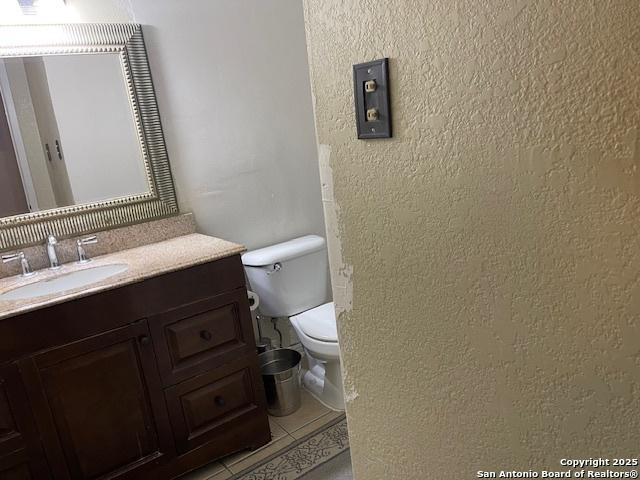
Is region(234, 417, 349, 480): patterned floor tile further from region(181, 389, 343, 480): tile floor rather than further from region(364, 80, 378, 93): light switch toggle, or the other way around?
region(364, 80, 378, 93): light switch toggle

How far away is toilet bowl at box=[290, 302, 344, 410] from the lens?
2.01 m

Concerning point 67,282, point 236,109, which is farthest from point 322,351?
point 236,109

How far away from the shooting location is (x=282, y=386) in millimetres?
A: 2135

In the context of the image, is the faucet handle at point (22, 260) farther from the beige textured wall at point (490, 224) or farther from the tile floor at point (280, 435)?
the beige textured wall at point (490, 224)

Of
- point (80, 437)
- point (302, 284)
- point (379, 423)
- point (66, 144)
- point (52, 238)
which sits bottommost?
point (80, 437)

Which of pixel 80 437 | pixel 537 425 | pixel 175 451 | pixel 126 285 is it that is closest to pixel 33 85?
pixel 126 285

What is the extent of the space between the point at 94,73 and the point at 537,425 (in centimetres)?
189

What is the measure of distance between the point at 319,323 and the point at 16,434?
3.72ft

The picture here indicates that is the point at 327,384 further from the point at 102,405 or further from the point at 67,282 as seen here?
the point at 67,282

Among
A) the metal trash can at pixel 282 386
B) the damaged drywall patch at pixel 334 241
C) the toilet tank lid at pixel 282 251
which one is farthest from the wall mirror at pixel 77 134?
the damaged drywall patch at pixel 334 241

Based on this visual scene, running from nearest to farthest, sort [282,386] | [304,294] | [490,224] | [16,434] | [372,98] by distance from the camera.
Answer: [490,224] < [372,98] < [16,434] < [282,386] < [304,294]

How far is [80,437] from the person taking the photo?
156 centimetres

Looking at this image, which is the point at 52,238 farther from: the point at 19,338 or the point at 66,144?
the point at 19,338

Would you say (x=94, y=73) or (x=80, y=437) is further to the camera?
(x=94, y=73)
